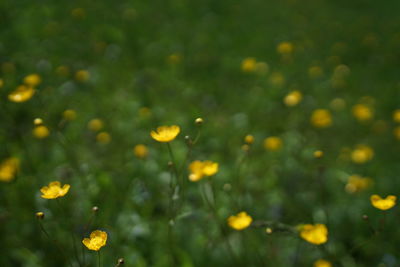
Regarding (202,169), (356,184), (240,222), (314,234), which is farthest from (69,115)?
(356,184)

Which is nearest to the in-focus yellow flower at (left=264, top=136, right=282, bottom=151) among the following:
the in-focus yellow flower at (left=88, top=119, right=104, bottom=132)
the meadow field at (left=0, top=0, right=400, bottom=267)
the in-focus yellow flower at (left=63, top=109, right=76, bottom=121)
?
the meadow field at (left=0, top=0, right=400, bottom=267)

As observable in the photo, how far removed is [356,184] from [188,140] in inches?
63.6

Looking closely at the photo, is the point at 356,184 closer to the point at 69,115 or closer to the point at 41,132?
the point at 69,115

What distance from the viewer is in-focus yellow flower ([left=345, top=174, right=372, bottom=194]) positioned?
2686 mm

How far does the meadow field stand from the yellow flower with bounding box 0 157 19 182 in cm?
2

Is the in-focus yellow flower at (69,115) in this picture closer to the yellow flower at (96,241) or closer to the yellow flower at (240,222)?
the yellow flower at (96,241)

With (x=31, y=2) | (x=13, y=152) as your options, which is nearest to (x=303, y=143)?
(x=13, y=152)

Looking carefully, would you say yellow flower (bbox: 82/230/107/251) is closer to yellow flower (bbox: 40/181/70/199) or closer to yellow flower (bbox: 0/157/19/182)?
yellow flower (bbox: 40/181/70/199)

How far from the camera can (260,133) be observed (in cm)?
332

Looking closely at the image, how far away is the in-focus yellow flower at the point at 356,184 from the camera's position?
8.81 feet

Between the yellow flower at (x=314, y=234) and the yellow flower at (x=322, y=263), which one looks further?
the yellow flower at (x=322, y=263)

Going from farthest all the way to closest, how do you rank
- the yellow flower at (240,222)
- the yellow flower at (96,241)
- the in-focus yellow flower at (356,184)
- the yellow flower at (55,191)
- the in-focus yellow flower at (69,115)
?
the in-focus yellow flower at (69,115) → the in-focus yellow flower at (356,184) → the yellow flower at (240,222) → the yellow flower at (55,191) → the yellow flower at (96,241)

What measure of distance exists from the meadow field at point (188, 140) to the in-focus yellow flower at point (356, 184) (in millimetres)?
11

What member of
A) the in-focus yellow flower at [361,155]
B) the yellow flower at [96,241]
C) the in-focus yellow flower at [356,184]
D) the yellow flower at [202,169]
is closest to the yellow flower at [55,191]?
the yellow flower at [96,241]
